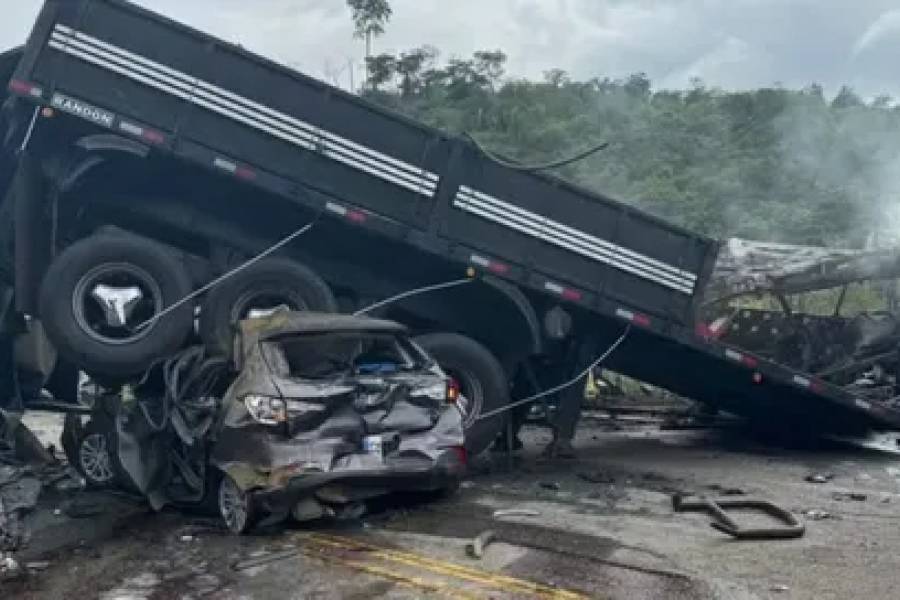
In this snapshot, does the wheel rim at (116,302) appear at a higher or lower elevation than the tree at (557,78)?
lower

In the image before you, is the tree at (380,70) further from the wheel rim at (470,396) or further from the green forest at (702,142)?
the wheel rim at (470,396)

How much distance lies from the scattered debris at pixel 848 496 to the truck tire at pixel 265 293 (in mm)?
4144

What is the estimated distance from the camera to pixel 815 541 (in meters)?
6.05

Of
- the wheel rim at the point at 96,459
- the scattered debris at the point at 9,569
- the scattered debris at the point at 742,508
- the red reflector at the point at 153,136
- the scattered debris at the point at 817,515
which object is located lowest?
the scattered debris at the point at 9,569

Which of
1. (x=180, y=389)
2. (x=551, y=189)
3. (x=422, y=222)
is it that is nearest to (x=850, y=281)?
(x=551, y=189)

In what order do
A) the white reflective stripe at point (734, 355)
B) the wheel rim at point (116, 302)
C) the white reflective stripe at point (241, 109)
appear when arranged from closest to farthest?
the white reflective stripe at point (241, 109) < the wheel rim at point (116, 302) < the white reflective stripe at point (734, 355)

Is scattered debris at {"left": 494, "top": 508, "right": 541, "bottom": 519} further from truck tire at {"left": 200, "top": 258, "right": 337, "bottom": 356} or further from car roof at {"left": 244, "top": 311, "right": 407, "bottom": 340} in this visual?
truck tire at {"left": 200, "top": 258, "right": 337, "bottom": 356}

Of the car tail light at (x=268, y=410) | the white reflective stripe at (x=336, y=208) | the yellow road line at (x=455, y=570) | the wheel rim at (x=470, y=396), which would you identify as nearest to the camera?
the yellow road line at (x=455, y=570)

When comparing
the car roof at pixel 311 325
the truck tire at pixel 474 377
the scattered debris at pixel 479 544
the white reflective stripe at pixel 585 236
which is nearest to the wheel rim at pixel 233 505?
the car roof at pixel 311 325

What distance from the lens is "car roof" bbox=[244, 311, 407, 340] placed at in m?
6.63

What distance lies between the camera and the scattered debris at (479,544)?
5496 mm

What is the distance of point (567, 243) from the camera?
8.52 meters

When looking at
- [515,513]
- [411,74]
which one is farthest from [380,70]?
[515,513]

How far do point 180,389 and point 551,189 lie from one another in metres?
3.39
